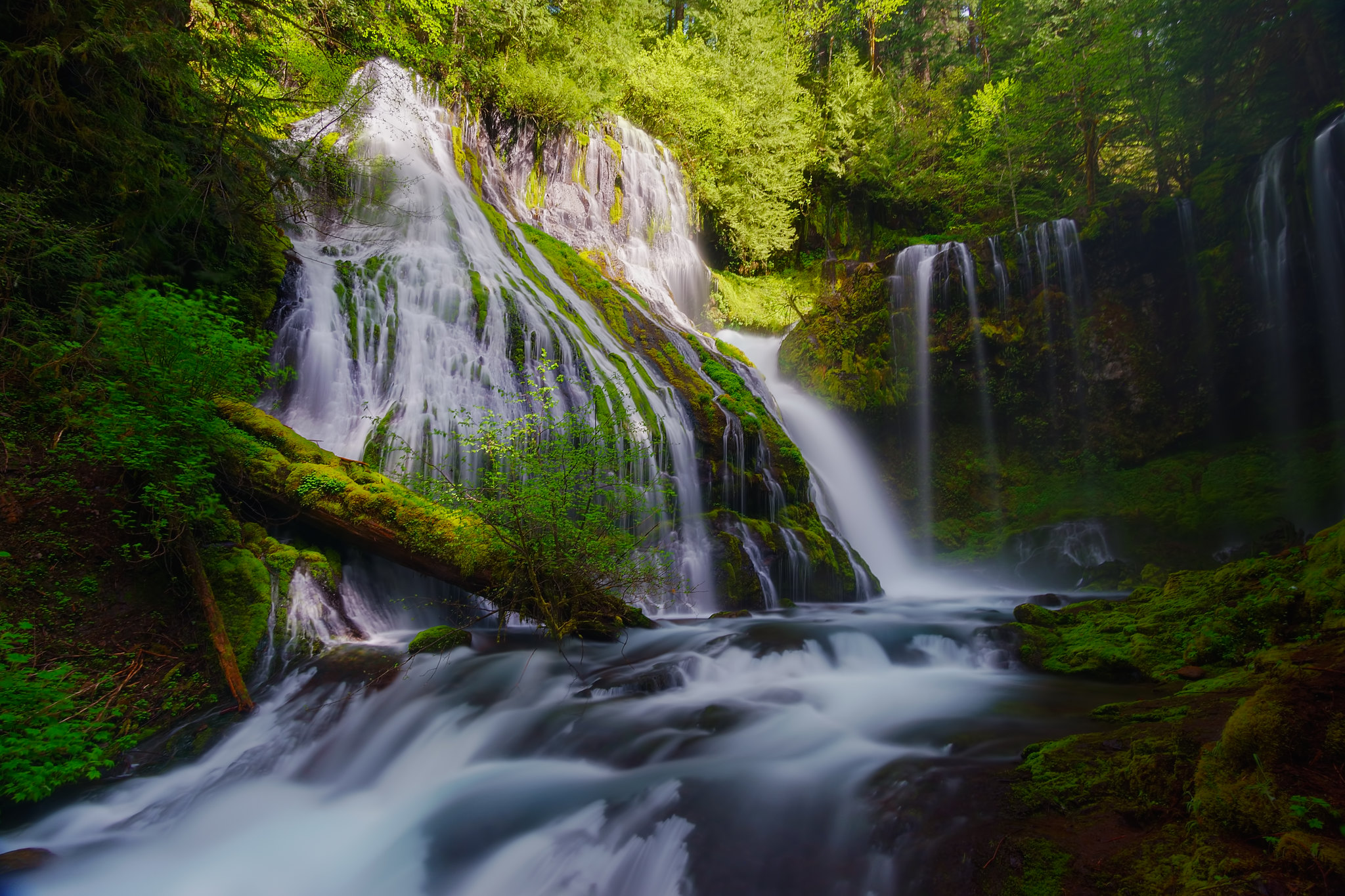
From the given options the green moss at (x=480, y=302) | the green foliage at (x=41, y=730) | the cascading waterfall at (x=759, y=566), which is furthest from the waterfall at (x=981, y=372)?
the green foliage at (x=41, y=730)

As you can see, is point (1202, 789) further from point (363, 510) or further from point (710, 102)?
point (710, 102)

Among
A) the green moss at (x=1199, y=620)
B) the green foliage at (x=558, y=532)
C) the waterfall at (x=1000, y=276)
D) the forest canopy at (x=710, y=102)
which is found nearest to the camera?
the green moss at (x=1199, y=620)

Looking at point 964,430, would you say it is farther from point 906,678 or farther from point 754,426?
point 906,678

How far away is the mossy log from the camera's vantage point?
518 cm

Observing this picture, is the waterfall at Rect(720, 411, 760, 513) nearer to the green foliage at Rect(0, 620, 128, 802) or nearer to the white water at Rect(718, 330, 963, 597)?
the white water at Rect(718, 330, 963, 597)

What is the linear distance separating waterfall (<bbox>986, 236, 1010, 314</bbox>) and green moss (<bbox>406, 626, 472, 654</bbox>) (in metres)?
13.0

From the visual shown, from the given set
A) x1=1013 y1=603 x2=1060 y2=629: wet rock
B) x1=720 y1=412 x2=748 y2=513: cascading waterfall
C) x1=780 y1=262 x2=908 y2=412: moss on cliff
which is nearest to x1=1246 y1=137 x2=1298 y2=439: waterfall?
x1=780 y1=262 x2=908 y2=412: moss on cliff

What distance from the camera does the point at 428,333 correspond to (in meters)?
8.72

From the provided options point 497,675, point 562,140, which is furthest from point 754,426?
point 562,140

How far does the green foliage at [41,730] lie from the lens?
3000mm

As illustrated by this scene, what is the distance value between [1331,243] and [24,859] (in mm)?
16022

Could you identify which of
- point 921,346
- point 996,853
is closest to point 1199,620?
point 996,853

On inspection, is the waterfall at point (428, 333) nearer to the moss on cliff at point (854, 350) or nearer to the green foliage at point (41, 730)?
the green foliage at point (41, 730)

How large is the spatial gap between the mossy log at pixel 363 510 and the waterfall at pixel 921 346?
11248 mm
